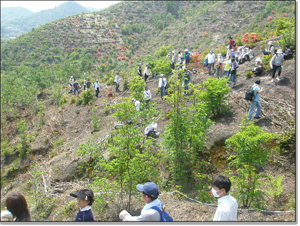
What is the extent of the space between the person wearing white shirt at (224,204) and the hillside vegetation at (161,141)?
1.75 m

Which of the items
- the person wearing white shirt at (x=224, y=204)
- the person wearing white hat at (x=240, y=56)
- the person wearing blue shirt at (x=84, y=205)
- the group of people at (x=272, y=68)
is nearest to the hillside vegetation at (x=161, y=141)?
the group of people at (x=272, y=68)

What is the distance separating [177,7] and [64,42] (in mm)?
31672

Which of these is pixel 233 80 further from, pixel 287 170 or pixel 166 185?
pixel 166 185

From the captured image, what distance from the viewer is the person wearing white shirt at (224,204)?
2.65 meters

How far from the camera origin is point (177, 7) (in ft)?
199

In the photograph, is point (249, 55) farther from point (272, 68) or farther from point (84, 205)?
point (84, 205)

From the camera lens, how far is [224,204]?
8.91 ft

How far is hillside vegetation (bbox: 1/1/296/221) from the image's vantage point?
15.4ft

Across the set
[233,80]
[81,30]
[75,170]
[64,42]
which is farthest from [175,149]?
[81,30]

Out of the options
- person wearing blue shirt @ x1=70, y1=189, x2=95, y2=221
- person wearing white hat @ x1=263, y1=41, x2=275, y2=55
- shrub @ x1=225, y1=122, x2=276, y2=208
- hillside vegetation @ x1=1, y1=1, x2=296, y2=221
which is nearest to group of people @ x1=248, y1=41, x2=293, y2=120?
person wearing white hat @ x1=263, y1=41, x2=275, y2=55

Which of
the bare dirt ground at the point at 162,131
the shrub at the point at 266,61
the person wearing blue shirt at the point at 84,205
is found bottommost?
the bare dirt ground at the point at 162,131

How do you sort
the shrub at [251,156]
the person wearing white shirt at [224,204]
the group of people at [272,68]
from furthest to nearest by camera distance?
1. the group of people at [272,68]
2. the shrub at [251,156]
3. the person wearing white shirt at [224,204]

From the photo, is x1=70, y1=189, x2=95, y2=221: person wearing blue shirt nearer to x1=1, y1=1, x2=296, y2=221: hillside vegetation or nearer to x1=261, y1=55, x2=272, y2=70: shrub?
x1=1, y1=1, x2=296, y2=221: hillside vegetation

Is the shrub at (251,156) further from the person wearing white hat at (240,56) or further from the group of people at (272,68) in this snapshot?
the person wearing white hat at (240,56)
